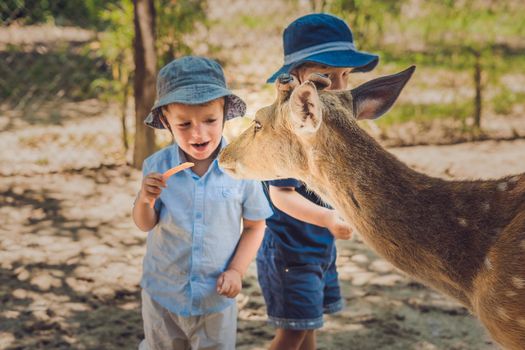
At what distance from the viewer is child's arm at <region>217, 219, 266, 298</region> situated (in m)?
2.69

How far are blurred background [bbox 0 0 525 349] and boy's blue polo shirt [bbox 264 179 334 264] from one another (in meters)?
0.94

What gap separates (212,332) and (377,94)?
1137mm

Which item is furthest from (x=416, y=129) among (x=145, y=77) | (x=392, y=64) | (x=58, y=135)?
(x=58, y=135)

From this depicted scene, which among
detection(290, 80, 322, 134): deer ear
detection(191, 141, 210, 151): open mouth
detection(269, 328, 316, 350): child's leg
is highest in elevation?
detection(290, 80, 322, 134): deer ear

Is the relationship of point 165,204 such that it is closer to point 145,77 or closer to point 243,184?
point 243,184

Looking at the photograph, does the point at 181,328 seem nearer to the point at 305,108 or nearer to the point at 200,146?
the point at 200,146

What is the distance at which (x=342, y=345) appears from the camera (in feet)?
12.5

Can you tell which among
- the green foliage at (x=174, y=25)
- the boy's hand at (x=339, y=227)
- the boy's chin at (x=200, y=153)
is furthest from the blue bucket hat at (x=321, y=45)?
the green foliage at (x=174, y=25)

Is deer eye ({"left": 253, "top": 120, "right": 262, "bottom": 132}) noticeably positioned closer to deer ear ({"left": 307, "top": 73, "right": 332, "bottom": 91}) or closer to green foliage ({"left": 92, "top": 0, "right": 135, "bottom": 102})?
deer ear ({"left": 307, "top": 73, "right": 332, "bottom": 91})

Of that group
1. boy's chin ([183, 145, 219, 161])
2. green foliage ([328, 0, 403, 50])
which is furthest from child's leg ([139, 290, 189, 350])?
green foliage ([328, 0, 403, 50])

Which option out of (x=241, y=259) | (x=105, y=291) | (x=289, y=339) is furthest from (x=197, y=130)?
(x=105, y=291)

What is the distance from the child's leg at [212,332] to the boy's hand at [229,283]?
0.13m

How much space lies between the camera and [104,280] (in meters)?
4.48

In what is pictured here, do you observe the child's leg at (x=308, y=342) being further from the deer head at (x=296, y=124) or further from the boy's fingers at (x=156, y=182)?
the boy's fingers at (x=156, y=182)
